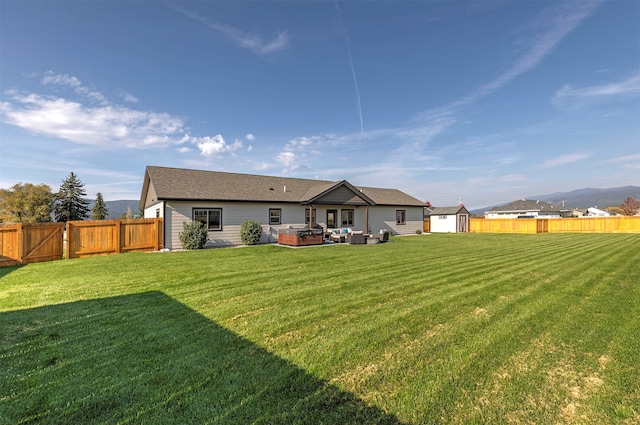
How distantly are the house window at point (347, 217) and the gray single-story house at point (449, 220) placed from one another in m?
16.3

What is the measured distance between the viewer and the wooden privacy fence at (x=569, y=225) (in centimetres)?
2780

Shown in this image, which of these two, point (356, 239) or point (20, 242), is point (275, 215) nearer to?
point (356, 239)

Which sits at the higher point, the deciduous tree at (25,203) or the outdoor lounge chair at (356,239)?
the deciduous tree at (25,203)

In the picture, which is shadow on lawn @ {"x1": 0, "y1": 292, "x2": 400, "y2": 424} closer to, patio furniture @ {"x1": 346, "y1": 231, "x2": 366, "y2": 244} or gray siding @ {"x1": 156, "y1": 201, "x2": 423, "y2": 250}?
gray siding @ {"x1": 156, "y1": 201, "x2": 423, "y2": 250}

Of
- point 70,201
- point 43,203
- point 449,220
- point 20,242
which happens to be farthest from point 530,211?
point 43,203

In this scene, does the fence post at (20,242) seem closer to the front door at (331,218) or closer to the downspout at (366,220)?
the front door at (331,218)

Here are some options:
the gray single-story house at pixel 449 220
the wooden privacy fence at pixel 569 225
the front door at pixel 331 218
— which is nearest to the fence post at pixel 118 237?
the front door at pixel 331 218

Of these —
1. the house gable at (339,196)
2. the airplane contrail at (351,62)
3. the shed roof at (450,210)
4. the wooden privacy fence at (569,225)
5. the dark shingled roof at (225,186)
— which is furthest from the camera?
the shed roof at (450,210)

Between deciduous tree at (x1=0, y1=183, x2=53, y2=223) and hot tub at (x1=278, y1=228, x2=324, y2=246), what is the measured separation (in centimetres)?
3853

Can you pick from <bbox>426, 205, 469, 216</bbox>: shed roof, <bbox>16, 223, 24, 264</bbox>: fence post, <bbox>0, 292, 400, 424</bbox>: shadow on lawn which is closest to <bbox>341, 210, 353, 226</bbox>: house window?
<bbox>426, 205, 469, 216</bbox>: shed roof

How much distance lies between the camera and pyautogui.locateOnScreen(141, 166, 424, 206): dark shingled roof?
1527 centimetres

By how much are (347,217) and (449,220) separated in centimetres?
1716

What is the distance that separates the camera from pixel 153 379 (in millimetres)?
2695

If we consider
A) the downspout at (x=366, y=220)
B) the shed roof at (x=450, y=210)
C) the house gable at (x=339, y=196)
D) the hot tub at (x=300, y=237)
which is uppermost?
the house gable at (x=339, y=196)
